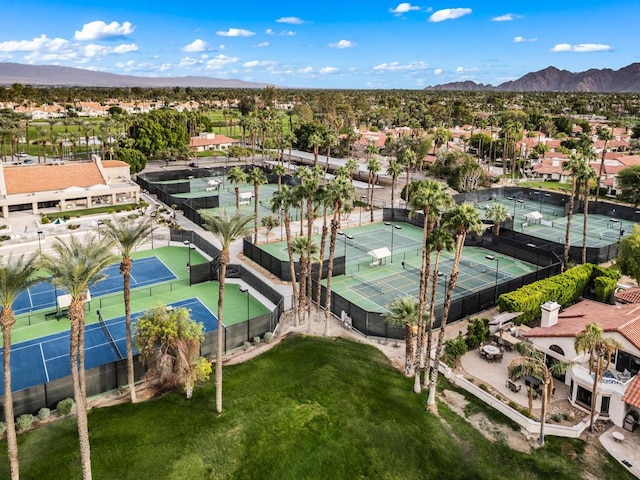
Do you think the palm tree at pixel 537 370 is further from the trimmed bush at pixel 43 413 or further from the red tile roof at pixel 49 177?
the red tile roof at pixel 49 177

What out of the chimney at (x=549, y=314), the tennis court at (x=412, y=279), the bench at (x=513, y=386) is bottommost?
the bench at (x=513, y=386)

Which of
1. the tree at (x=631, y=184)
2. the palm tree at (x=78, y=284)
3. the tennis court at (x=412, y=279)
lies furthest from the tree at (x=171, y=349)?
the tree at (x=631, y=184)

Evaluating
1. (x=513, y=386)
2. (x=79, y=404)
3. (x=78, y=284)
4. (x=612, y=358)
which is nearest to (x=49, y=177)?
(x=78, y=284)

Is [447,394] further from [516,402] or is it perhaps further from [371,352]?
[371,352]

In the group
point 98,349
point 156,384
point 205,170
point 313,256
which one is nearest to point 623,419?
point 313,256

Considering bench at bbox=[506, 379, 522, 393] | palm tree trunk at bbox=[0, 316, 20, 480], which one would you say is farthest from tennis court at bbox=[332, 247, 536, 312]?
palm tree trunk at bbox=[0, 316, 20, 480]

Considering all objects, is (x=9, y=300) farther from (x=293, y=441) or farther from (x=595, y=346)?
(x=595, y=346)
